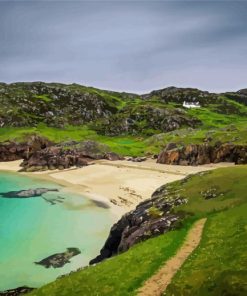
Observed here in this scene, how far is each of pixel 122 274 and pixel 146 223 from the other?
15197 mm

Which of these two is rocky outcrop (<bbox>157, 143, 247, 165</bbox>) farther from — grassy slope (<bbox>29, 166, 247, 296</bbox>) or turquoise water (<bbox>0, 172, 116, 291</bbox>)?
grassy slope (<bbox>29, 166, 247, 296</bbox>)

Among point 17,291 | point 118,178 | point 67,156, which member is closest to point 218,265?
point 17,291

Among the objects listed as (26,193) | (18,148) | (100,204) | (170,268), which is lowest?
(26,193)

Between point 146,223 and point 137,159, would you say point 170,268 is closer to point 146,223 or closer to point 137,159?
point 146,223

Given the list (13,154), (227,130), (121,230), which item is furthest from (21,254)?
(13,154)

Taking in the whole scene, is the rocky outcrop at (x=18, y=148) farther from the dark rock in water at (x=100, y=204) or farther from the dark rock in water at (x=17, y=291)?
the dark rock in water at (x=17, y=291)

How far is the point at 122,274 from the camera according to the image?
31.0m

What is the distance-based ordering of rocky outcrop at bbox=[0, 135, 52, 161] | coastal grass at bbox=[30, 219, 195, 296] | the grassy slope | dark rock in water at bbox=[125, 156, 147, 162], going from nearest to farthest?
1. the grassy slope
2. coastal grass at bbox=[30, 219, 195, 296]
3. dark rock in water at bbox=[125, 156, 147, 162]
4. rocky outcrop at bbox=[0, 135, 52, 161]

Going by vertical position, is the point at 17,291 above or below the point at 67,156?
below

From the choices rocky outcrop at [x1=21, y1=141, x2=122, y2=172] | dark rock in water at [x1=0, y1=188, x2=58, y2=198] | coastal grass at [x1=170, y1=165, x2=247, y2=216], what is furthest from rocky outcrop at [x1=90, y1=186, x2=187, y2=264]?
rocky outcrop at [x1=21, y1=141, x2=122, y2=172]

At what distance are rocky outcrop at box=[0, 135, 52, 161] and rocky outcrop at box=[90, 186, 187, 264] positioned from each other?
446 ft

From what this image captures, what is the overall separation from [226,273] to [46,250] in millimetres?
40604

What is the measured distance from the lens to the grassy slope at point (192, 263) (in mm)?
25955

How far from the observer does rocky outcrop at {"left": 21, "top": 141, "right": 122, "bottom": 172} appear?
15688 cm
